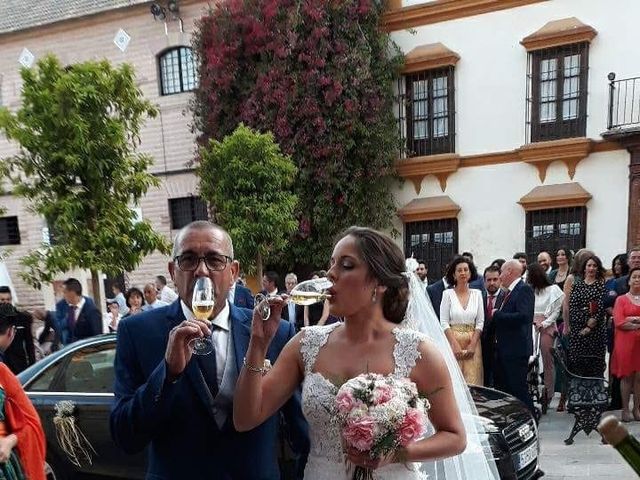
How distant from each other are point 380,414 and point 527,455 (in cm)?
301

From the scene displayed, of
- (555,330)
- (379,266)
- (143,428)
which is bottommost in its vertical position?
(555,330)

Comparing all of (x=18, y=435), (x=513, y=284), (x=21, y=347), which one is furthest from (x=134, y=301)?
(x=18, y=435)

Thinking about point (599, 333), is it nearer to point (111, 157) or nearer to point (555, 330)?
point (555, 330)

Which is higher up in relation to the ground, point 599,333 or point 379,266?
point 379,266

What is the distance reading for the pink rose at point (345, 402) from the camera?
1.83m

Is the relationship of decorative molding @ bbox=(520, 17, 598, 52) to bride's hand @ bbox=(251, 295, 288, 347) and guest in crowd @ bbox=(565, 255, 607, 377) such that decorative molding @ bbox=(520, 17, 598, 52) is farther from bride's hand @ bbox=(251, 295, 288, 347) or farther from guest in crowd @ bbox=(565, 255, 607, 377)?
bride's hand @ bbox=(251, 295, 288, 347)

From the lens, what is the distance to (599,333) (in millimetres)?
6160

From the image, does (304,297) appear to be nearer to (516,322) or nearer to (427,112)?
(516,322)

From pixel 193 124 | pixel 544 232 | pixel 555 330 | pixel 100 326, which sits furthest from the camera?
pixel 193 124

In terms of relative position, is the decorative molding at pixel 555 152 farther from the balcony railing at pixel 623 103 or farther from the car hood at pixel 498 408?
the car hood at pixel 498 408

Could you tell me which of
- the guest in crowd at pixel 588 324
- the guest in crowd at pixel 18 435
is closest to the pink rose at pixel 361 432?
the guest in crowd at pixel 18 435

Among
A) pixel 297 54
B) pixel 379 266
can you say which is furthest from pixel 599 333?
pixel 297 54

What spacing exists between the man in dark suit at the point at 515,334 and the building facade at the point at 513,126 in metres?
6.86

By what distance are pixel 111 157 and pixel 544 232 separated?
9314 millimetres
